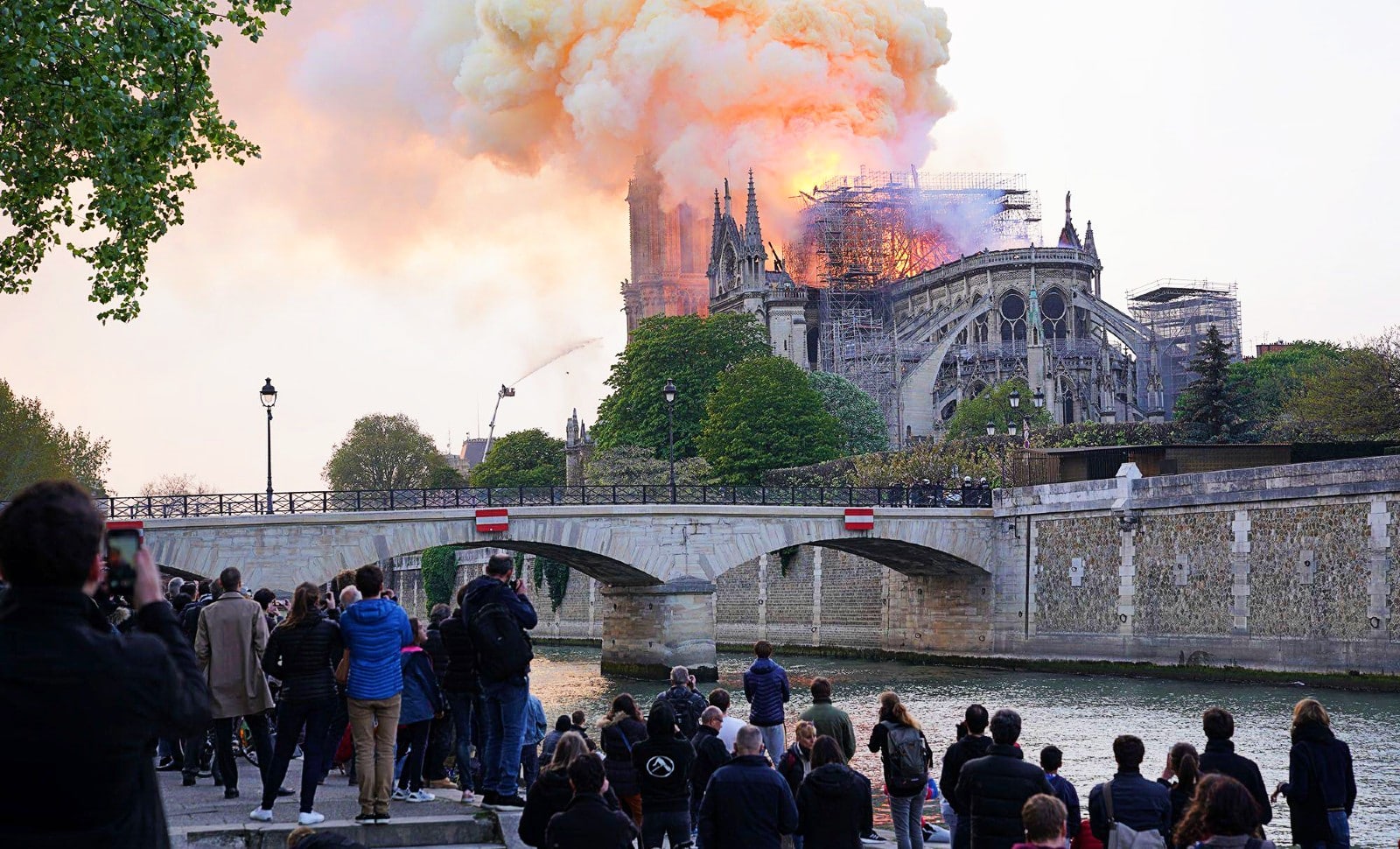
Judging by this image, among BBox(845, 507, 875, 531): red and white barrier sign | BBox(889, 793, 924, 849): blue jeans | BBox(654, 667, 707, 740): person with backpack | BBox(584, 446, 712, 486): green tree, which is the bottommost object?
BBox(889, 793, 924, 849): blue jeans

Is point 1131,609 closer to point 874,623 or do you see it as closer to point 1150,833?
point 874,623

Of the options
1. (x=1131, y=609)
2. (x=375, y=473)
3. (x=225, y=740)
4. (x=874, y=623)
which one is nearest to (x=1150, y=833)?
(x=225, y=740)

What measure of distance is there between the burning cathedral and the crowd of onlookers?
2950 inches

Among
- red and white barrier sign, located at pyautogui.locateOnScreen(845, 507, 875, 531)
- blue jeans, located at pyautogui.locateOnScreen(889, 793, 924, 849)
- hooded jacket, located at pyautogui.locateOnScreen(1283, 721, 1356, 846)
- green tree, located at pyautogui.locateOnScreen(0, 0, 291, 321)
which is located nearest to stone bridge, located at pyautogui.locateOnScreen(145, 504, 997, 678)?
red and white barrier sign, located at pyautogui.locateOnScreen(845, 507, 875, 531)

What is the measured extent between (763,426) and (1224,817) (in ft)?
215

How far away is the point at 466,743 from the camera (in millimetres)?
13430

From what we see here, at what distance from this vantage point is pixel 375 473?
115 metres

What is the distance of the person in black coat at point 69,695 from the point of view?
433cm

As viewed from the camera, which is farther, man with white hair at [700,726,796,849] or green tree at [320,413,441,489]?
green tree at [320,413,441,489]

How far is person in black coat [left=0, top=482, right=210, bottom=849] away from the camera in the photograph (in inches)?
170

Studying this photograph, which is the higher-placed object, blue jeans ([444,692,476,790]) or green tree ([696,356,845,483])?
green tree ([696,356,845,483])

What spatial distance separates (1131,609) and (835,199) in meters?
70.7

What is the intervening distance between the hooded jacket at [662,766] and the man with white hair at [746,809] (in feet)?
5.41

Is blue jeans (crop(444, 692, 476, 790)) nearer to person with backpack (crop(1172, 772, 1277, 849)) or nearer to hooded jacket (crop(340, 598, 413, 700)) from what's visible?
hooded jacket (crop(340, 598, 413, 700))
